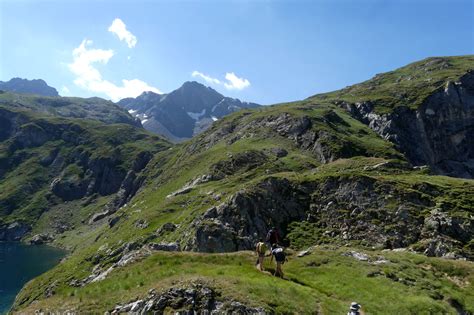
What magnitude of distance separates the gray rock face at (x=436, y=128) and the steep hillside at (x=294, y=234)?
2730mm

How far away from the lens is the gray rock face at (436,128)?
178000 mm

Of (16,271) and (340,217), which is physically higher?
(340,217)

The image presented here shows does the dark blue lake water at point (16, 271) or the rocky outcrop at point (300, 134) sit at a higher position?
the rocky outcrop at point (300, 134)

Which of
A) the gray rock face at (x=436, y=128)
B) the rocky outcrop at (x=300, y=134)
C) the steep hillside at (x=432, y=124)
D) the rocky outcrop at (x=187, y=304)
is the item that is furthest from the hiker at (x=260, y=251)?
the steep hillside at (x=432, y=124)

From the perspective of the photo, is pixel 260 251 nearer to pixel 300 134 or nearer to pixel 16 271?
pixel 300 134

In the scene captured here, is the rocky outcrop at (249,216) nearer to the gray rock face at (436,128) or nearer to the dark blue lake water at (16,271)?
the dark blue lake water at (16,271)

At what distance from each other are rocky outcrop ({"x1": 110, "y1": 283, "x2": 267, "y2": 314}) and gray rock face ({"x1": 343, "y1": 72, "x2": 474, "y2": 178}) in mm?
158064

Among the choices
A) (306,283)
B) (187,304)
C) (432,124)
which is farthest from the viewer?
(432,124)

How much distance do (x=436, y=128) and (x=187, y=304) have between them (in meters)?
187

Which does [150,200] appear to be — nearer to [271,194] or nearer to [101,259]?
[101,259]

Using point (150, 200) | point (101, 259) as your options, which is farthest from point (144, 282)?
point (150, 200)

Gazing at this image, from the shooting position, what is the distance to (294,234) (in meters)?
76.0

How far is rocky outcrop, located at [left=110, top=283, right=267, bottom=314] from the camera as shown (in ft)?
92.6

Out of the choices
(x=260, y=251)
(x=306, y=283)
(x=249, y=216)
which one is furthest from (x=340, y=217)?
(x=260, y=251)
